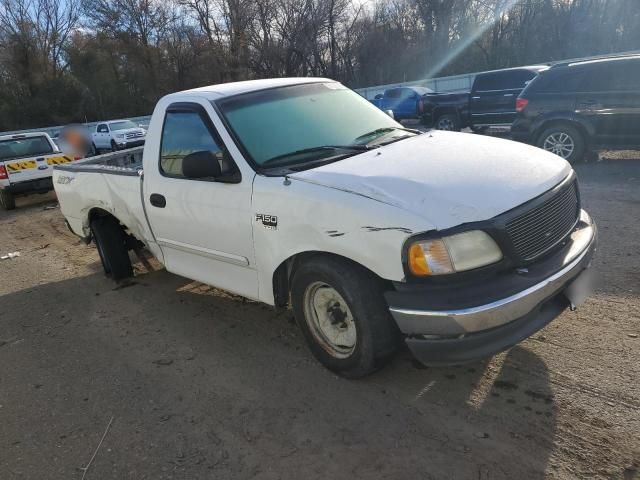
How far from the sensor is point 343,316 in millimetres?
3330

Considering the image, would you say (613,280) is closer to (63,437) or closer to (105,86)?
(63,437)

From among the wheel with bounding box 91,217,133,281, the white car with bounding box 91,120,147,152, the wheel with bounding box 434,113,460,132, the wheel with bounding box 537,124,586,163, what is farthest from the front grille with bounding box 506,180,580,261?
the white car with bounding box 91,120,147,152

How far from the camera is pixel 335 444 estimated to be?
289 centimetres

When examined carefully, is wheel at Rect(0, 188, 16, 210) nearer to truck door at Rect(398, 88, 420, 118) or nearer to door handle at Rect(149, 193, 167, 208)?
door handle at Rect(149, 193, 167, 208)

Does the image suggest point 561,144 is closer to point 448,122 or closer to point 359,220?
point 448,122

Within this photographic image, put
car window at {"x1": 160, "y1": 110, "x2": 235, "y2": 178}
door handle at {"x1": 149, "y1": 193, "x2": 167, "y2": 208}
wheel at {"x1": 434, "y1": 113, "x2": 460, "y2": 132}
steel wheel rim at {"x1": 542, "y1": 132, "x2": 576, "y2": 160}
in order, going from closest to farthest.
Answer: car window at {"x1": 160, "y1": 110, "x2": 235, "y2": 178}
door handle at {"x1": 149, "y1": 193, "x2": 167, "y2": 208}
steel wheel rim at {"x1": 542, "y1": 132, "x2": 576, "y2": 160}
wheel at {"x1": 434, "y1": 113, "x2": 460, "y2": 132}

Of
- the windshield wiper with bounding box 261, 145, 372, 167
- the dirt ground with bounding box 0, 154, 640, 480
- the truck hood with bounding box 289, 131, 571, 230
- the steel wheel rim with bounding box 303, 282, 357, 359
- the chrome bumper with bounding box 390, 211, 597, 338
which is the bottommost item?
the dirt ground with bounding box 0, 154, 640, 480

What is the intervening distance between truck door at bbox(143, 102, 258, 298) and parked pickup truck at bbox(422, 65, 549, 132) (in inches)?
433

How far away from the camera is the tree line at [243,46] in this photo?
38.0 metres

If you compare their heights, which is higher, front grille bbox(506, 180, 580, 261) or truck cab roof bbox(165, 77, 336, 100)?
truck cab roof bbox(165, 77, 336, 100)

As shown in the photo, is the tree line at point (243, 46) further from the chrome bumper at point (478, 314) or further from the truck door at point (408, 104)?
the chrome bumper at point (478, 314)

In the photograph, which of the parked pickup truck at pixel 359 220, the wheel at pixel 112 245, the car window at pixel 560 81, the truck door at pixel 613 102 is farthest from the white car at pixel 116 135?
the parked pickup truck at pixel 359 220

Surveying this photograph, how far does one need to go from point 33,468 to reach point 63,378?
→ 3.45 ft

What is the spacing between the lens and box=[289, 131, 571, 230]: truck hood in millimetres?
2854
